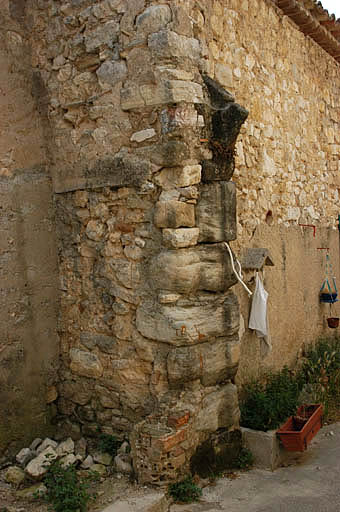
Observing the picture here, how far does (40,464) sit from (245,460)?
161 centimetres

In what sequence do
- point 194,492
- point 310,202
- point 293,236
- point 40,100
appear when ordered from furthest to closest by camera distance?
point 310,202, point 293,236, point 40,100, point 194,492

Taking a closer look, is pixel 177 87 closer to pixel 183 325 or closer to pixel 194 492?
pixel 183 325

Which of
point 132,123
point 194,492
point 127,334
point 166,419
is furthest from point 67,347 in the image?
point 132,123

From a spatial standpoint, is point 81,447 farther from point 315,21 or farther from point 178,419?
point 315,21

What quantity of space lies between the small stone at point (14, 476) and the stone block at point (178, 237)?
1985 mm

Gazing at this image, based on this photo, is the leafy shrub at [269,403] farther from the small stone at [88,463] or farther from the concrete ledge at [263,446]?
the small stone at [88,463]

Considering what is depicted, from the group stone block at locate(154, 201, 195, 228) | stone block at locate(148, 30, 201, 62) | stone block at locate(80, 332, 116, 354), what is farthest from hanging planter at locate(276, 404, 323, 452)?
stone block at locate(148, 30, 201, 62)

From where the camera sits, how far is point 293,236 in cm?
578

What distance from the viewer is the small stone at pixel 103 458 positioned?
3.86 metres

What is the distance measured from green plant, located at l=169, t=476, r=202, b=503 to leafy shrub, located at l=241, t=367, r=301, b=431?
0.90m

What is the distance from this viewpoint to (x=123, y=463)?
373 cm

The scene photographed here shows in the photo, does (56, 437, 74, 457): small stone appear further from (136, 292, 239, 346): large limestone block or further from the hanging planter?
the hanging planter

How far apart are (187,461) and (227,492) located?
0.38 meters

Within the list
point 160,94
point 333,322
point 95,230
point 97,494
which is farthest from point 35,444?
point 333,322
